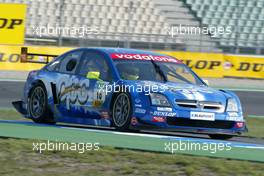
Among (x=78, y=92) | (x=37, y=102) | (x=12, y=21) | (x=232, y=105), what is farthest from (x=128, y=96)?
(x=12, y=21)

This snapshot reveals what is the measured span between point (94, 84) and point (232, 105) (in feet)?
6.62

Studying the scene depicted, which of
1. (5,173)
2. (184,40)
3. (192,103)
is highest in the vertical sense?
(184,40)

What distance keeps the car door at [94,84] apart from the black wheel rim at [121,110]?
241 millimetres

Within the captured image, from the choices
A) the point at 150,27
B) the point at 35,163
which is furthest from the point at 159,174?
the point at 150,27

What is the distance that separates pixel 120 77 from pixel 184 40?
697 inches

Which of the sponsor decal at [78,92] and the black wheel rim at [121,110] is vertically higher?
the sponsor decal at [78,92]

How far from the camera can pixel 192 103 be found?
32.2 feet

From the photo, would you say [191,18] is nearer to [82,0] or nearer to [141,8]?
[141,8]

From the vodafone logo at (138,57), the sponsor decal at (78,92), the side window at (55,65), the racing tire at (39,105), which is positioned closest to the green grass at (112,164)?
the sponsor decal at (78,92)

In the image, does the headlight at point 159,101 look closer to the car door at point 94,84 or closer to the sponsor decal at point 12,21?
the car door at point 94,84

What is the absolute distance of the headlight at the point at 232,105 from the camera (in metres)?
10.1

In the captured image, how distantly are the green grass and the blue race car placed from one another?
2.17m

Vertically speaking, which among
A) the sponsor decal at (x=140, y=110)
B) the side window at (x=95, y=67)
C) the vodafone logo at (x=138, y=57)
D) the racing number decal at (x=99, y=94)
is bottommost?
the sponsor decal at (x=140, y=110)

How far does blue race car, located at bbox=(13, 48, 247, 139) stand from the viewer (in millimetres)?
9727
